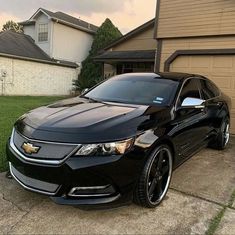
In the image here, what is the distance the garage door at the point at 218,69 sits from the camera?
857 cm

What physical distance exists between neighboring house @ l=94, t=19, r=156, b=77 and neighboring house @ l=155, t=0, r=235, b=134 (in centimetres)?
540

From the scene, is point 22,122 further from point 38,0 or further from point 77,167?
point 38,0

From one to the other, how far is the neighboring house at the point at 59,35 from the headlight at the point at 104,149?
21.6m

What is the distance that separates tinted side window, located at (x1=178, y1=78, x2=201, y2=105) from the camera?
4519mm

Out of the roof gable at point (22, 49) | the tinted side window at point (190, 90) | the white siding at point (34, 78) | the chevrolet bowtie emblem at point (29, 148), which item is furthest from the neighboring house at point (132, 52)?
the chevrolet bowtie emblem at point (29, 148)

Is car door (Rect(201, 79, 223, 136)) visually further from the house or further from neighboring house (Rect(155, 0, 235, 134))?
the house

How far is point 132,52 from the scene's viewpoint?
16797mm

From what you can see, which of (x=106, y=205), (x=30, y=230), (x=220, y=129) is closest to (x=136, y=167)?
(x=106, y=205)

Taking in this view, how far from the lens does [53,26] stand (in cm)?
2366

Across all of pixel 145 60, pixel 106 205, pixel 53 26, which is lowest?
pixel 106 205

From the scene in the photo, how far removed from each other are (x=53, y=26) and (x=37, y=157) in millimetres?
22150

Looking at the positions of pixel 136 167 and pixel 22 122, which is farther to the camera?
pixel 22 122

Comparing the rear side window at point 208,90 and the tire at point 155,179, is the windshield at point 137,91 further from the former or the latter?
the rear side window at point 208,90

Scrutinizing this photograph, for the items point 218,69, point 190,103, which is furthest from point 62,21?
point 190,103
